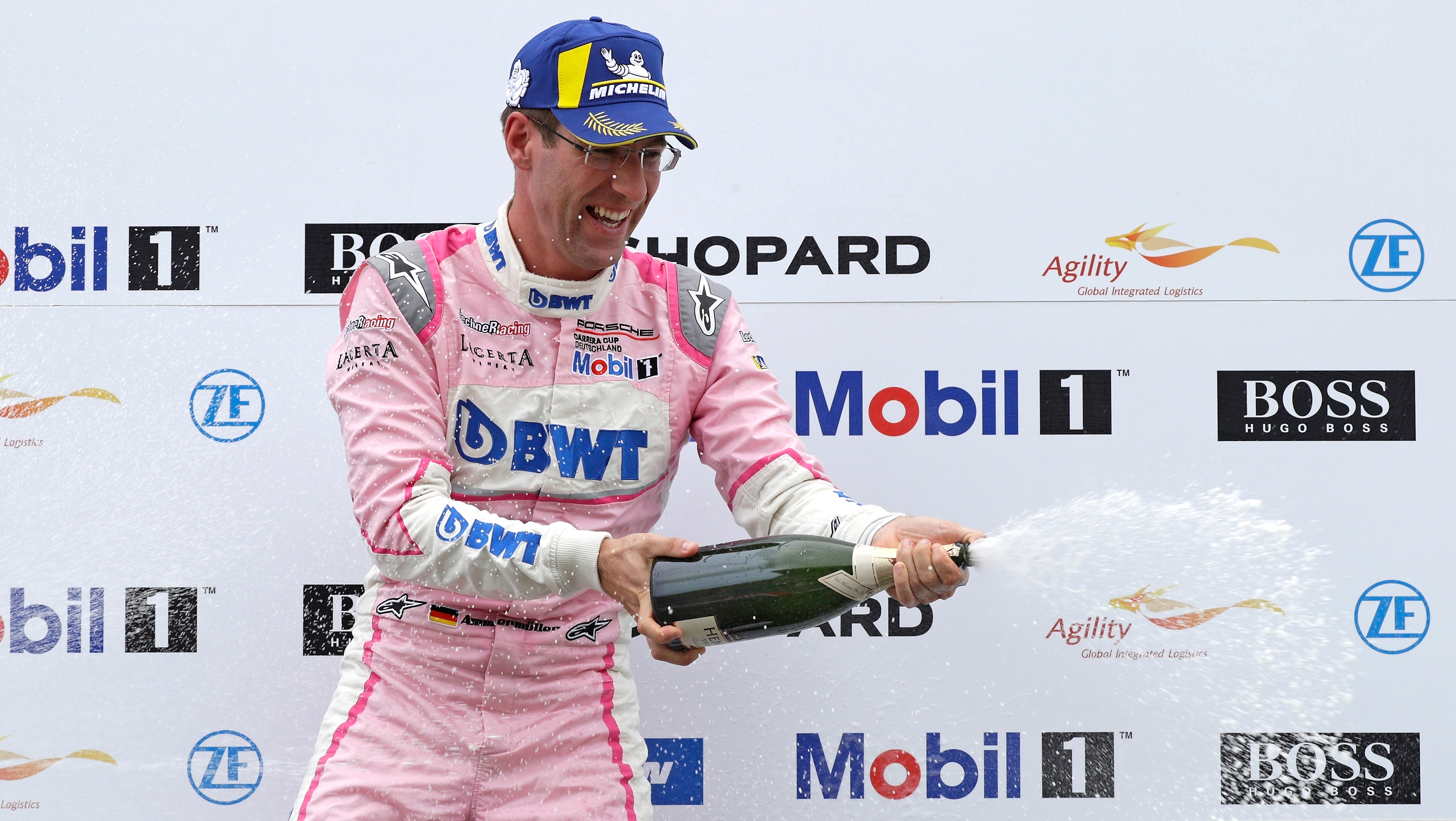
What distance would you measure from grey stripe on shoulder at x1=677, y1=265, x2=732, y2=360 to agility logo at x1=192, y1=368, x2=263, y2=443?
1.00 meters

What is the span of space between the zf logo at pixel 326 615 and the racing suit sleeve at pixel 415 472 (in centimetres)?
72

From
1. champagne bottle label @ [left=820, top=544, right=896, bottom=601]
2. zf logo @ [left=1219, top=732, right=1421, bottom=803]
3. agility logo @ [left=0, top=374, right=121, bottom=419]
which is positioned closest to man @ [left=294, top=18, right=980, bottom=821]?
champagne bottle label @ [left=820, top=544, right=896, bottom=601]

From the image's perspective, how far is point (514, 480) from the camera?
182 cm

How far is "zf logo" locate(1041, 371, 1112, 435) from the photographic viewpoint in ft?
7.90

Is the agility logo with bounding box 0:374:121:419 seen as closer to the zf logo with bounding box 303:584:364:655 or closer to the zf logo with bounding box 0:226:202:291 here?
the zf logo with bounding box 0:226:202:291

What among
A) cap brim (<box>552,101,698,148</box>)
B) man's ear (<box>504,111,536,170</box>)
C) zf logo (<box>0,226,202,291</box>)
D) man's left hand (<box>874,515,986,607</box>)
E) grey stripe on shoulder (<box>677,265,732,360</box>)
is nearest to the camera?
man's left hand (<box>874,515,986,607</box>)

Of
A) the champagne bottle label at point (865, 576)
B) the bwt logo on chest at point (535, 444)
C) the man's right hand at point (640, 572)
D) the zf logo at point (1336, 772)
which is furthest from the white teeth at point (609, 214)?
the zf logo at point (1336, 772)

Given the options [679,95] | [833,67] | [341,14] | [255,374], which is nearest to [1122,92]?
[833,67]

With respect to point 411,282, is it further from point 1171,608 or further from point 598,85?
point 1171,608

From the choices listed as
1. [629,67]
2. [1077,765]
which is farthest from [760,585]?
[1077,765]

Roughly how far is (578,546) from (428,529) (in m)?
0.21

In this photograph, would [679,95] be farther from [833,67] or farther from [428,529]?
[428,529]

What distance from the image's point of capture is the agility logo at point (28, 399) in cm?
237

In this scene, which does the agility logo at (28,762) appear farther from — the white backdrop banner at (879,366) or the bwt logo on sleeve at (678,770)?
the bwt logo on sleeve at (678,770)
